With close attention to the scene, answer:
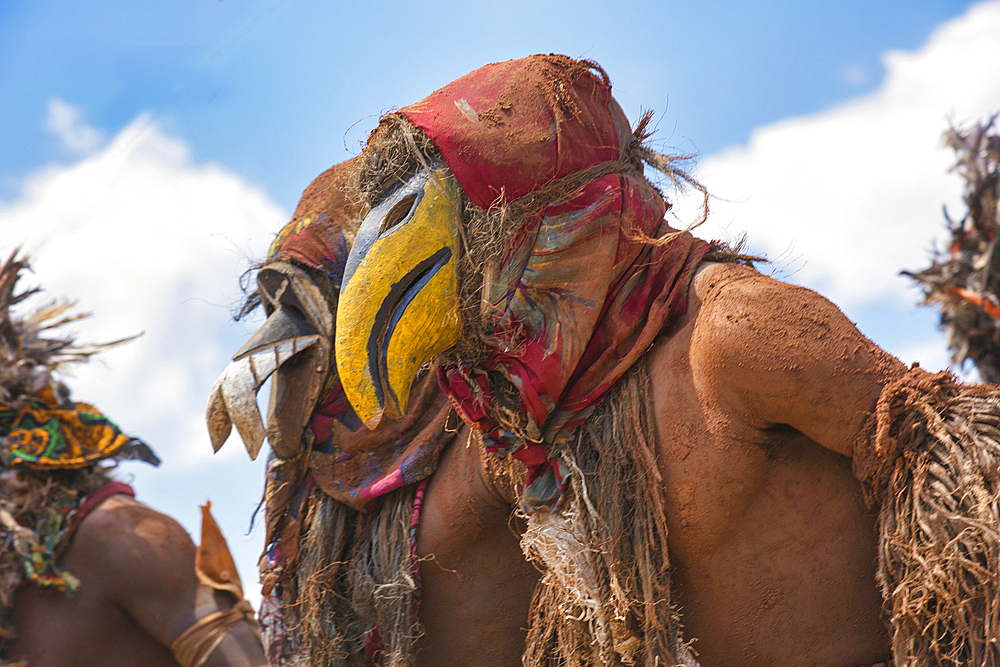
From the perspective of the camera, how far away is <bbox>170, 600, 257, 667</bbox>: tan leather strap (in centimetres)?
222

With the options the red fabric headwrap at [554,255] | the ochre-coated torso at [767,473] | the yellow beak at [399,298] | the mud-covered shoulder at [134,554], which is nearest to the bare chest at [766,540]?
the ochre-coated torso at [767,473]

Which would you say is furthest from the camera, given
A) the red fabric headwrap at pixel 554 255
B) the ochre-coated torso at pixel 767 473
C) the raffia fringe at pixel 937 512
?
the red fabric headwrap at pixel 554 255

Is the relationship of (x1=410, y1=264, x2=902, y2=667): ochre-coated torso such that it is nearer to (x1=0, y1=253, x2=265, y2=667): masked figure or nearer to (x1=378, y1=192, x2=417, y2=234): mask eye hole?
(x1=378, y1=192, x2=417, y2=234): mask eye hole

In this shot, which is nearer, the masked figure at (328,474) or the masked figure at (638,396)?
the masked figure at (638,396)

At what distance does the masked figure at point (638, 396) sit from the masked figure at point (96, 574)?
1.18m

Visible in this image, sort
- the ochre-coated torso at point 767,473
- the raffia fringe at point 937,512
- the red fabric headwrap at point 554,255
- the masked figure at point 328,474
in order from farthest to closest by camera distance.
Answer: the masked figure at point 328,474 → the red fabric headwrap at point 554,255 → the ochre-coated torso at point 767,473 → the raffia fringe at point 937,512

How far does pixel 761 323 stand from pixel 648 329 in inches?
7.4

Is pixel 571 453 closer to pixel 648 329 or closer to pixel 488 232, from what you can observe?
pixel 648 329

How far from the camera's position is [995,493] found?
106 cm

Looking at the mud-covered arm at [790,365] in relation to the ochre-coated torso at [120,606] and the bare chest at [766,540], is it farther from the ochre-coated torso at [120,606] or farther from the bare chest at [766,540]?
the ochre-coated torso at [120,606]

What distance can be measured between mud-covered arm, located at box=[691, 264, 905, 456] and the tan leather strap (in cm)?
153

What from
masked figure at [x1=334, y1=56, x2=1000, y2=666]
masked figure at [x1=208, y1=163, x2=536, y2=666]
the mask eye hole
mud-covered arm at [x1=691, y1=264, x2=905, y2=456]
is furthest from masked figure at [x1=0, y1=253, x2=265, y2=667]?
mud-covered arm at [x1=691, y1=264, x2=905, y2=456]

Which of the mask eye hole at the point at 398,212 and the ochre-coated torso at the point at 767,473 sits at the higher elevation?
the mask eye hole at the point at 398,212

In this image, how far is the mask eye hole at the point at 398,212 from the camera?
1.31 m
